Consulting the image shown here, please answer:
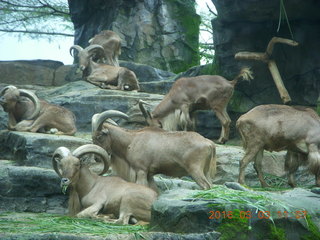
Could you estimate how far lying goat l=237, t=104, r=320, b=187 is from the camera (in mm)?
11109

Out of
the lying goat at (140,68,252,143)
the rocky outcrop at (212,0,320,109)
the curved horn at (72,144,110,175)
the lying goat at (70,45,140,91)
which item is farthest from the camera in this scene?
the lying goat at (70,45,140,91)

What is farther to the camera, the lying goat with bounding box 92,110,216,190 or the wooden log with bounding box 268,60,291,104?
the wooden log with bounding box 268,60,291,104

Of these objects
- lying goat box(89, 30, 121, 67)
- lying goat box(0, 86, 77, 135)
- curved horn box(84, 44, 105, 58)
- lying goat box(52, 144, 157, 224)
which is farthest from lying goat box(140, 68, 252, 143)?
lying goat box(52, 144, 157, 224)

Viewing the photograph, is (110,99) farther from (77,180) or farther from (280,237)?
(280,237)

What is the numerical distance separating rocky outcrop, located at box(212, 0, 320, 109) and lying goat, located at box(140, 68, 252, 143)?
93 centimetres

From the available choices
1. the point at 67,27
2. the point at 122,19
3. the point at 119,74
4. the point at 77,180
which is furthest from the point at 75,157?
the point at 67,27

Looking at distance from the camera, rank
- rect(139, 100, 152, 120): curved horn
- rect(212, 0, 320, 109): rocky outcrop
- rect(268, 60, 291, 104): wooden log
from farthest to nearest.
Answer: rect(212, 0, 320, 109): rocky outcrop
rect(268, 60, 291, 104): wooden log
rect(139, 100, 152, 120): curved horn

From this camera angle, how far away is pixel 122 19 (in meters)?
22.3

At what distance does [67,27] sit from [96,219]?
16.3m

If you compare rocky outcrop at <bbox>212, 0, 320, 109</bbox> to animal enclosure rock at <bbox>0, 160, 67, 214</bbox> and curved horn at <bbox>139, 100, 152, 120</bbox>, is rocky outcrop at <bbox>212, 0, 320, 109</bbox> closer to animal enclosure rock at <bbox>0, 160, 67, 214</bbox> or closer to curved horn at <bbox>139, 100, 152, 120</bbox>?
curved horn at <bbox>139, 100, 152, 120</bbox>

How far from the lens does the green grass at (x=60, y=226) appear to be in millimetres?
7064

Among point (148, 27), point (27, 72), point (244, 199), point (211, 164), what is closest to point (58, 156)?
point (211, 164)
